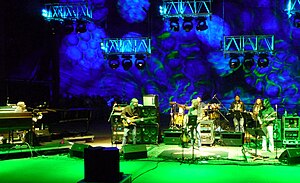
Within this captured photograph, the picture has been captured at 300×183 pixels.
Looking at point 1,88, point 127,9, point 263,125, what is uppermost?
point 127,9

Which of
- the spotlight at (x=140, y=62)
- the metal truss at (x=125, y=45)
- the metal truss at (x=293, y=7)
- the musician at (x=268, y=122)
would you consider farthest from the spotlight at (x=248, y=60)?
the musician at (x=268, y=122)

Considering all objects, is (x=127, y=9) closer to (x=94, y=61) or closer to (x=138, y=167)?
(x=94, y=61)

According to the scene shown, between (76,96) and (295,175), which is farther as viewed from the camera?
(76,96)

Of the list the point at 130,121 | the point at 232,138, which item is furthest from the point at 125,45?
the point at 232,138

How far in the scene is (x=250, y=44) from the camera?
58.5 feet

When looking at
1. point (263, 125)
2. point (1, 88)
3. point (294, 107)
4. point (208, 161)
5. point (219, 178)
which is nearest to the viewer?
point (219, 178)

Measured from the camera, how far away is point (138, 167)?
8422mm

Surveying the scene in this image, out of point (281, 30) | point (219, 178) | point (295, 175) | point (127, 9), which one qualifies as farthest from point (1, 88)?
point (281, 30)

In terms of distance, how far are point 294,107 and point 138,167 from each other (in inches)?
516

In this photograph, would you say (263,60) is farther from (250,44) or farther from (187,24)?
(187,24)

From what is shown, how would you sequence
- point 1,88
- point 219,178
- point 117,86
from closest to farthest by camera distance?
point 219,178 → point 1,88 → point 117,86

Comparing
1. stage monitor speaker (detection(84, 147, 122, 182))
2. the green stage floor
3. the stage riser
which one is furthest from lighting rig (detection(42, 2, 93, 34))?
stage monitor speaker (detection(84, 147, 122, 182))

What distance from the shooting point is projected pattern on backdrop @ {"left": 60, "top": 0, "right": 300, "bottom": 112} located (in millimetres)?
19078

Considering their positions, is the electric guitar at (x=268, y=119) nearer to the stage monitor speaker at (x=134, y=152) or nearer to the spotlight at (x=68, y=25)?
the stage monitor speaker at (x=134, y=152)
